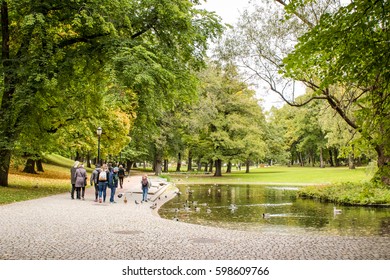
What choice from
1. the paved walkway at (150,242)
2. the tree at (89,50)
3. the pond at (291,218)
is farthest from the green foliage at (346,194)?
the tree at (89,50)

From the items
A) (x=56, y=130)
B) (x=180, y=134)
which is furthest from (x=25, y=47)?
(x=180, y=134)

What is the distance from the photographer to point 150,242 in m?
9.27

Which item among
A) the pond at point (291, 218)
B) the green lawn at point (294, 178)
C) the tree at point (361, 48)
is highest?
the tree at point (361, 48)

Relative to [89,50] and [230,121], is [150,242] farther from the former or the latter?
[230,121]

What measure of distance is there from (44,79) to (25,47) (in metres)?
4.24

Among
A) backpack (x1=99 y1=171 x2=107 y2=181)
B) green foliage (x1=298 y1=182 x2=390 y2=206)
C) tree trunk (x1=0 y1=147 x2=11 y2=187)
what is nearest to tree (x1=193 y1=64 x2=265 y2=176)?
green foliage (x1=298 y1=182 x2=390 y2=206)

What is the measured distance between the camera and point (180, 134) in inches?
2224

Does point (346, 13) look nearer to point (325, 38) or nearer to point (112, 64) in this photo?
point (325, 38)

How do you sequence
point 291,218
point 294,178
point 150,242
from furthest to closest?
point 294,178 → point 291,218 → point 150,242

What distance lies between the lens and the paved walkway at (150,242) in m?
7.93

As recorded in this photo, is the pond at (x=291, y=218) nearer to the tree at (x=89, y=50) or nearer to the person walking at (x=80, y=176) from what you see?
the person walking at (x=80, y=176)

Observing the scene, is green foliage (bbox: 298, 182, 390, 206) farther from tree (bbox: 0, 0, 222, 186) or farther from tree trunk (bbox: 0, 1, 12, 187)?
tree trunk (bbox: 0, 1, 12, 187)

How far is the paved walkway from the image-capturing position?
26.0 ft

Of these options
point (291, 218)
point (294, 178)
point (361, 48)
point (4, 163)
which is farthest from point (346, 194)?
point (294, 178)
